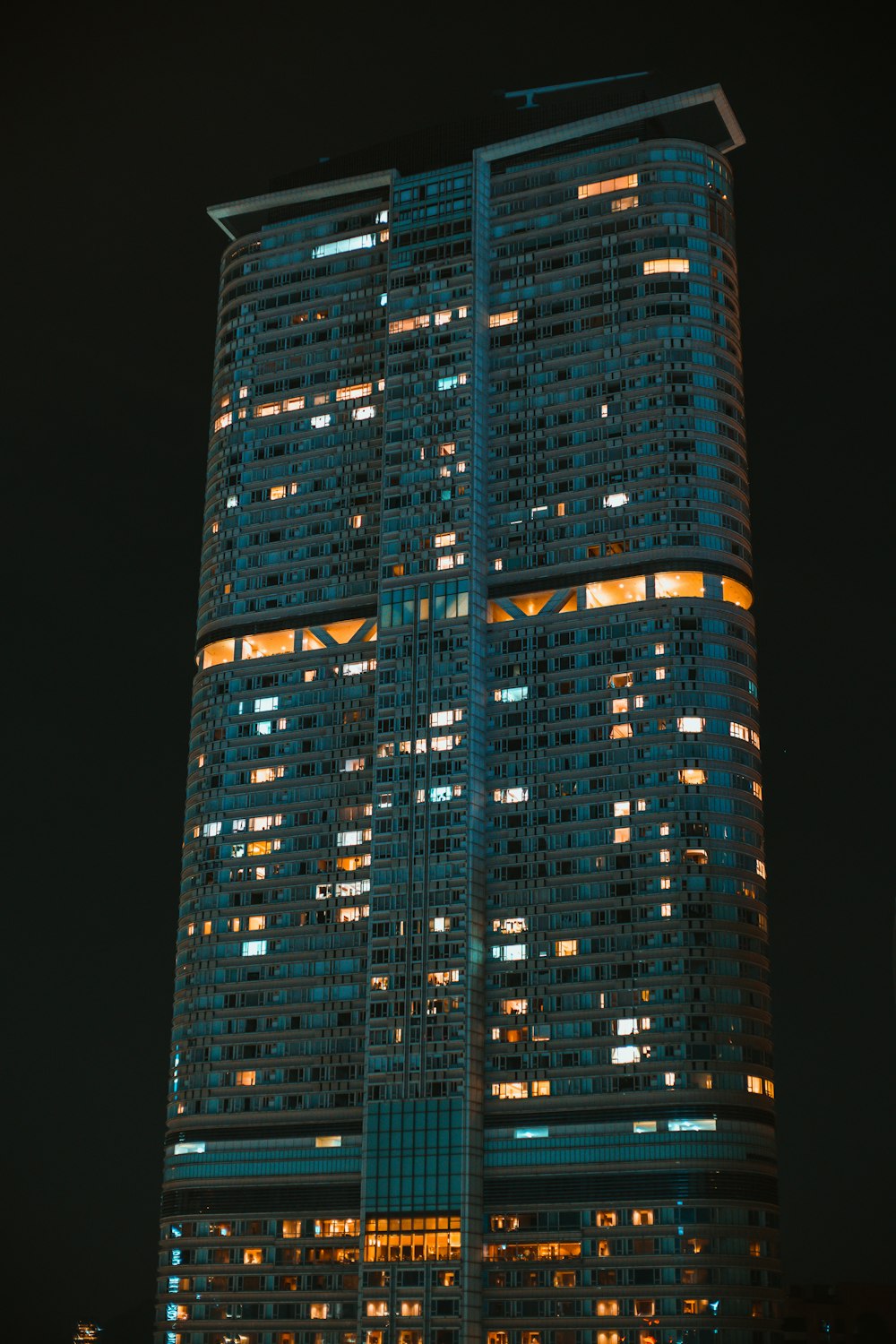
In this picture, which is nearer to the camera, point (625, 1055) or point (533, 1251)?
point (533, 1251)

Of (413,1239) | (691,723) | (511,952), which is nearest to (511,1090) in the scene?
(511,952)

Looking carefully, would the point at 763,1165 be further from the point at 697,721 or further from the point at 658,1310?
the point at 697,721

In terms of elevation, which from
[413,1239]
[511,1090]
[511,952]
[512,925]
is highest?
[512,925]

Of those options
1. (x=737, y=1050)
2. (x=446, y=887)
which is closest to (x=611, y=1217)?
(x=737, y=1050)

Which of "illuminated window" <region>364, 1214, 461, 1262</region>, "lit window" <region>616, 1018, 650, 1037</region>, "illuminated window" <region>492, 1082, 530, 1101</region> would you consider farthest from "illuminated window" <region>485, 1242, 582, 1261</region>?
"lit window" <region>616, 1018, 650, 1037</region>

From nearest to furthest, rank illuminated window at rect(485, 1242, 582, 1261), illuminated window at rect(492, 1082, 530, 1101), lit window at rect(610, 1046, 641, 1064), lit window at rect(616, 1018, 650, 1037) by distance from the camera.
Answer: illuminated window at rect(485, 1242, 582, 1261) → lit window at rect(610, 1046, 641, 1064) → lit window at rect(616, 1018, 650, 1037) → illuminated window at rect(492, 1082, 530, 1101)

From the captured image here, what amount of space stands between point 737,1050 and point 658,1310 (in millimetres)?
27407

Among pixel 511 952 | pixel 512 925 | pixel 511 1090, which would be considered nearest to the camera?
pixel 511 1090

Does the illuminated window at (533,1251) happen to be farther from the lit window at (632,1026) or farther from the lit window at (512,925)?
the lit window at (512,925)

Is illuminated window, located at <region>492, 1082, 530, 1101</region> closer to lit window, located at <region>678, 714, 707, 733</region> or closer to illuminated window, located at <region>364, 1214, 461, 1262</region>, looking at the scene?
illuminated window, located at <region>364, 1214, 461, 1262</region>

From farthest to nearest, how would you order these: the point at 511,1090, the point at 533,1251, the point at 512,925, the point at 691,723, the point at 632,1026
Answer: the point at 512,925 < the point at 691,723 < the point at 511,1090 < the point at 632,1026 < the point at 533,1251

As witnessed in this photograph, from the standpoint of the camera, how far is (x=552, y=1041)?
189875 mm

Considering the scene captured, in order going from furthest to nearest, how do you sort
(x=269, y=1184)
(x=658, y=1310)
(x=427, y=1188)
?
(x=269, y=1184) → (x=427, y=1188) → (x=658, y=1310)

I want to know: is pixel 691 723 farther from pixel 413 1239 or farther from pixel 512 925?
pixel 413 1239
